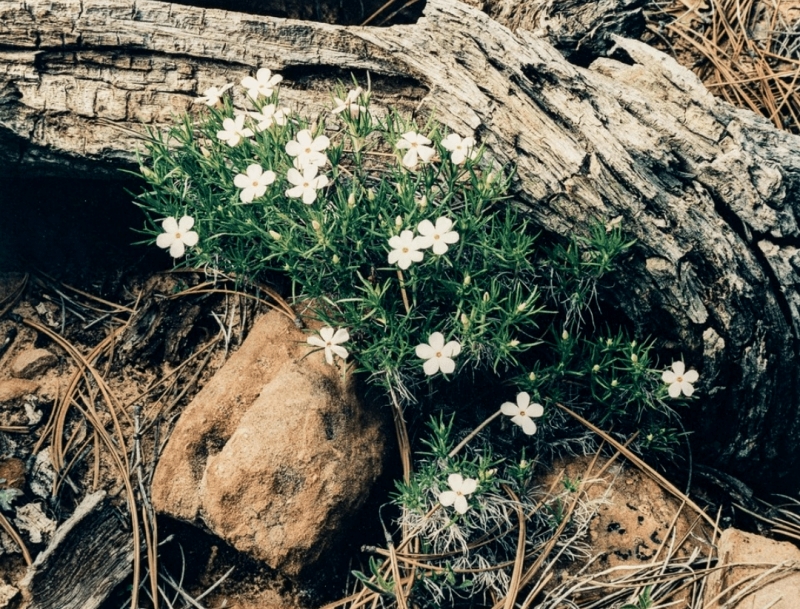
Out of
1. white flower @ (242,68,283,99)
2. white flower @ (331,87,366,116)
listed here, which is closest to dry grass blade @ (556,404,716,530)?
white flower @ (331,87,366,116)

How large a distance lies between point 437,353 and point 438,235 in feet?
1.63

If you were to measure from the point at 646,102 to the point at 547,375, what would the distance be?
4.47ft

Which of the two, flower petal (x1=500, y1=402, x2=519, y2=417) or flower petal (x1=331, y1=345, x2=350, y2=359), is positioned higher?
flower petal (x1=331, y1=345, x2=350, y2=359)

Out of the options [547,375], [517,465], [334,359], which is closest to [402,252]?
[334,359]

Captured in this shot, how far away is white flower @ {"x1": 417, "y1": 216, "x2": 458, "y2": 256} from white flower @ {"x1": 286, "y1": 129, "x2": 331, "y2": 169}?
20.6 inches

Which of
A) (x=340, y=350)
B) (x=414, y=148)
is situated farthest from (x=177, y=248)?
(x=414, y=148)

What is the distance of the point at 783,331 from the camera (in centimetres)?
341

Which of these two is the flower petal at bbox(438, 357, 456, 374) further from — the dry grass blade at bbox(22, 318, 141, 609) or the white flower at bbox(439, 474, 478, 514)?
the dry grass blade at bbox(22, 318, 141, 609)

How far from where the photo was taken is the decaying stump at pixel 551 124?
3.16 m

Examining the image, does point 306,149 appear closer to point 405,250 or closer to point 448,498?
point 405,250

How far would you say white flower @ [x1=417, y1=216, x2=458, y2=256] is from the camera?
2.80m

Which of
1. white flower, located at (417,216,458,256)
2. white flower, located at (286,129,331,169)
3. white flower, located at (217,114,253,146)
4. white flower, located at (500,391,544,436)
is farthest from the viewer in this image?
white flower, located at (500,391,544,436)

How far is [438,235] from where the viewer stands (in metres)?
2.82

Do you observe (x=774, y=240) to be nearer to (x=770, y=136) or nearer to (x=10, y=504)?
(x=770, y=136)
